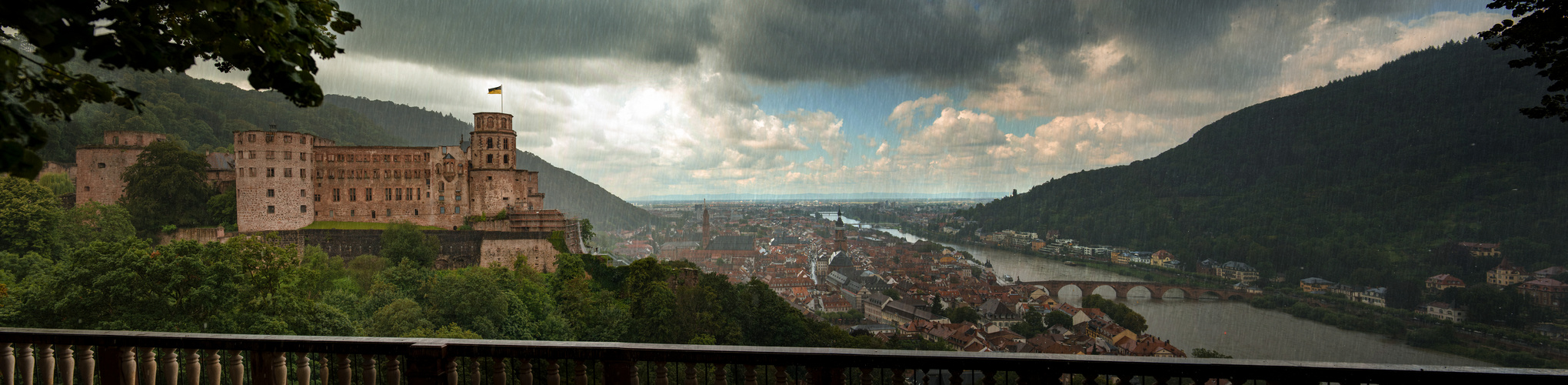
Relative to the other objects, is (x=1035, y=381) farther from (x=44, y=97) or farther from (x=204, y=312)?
(x=204, y=312)

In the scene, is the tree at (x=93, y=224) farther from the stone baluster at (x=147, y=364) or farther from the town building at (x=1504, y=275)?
the town building at (x=1504, y=275)

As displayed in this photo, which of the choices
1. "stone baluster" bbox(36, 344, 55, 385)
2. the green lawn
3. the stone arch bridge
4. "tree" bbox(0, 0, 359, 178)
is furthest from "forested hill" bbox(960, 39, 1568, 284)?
"stone baluster" bbox(36, 344, 55, 385)

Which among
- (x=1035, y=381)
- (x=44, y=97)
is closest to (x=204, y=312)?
(x=44, y=97)

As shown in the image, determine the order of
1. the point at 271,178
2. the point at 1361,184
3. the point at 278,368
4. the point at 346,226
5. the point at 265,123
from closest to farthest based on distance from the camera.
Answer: the point at 278,368 < the point at 271,178 < the point at 346,226 < the point at 265,123 < the point at 1361,184

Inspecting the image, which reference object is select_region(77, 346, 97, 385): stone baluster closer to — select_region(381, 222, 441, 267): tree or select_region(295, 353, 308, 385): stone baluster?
select_region(295, 353, 308, 385): stone baluster

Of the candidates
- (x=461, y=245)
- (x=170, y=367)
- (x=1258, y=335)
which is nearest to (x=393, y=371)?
(x=170, y=367)

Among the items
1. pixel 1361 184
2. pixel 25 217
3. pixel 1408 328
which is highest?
pixel 1361 184

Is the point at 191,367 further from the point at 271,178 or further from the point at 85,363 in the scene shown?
the point at 271,178
